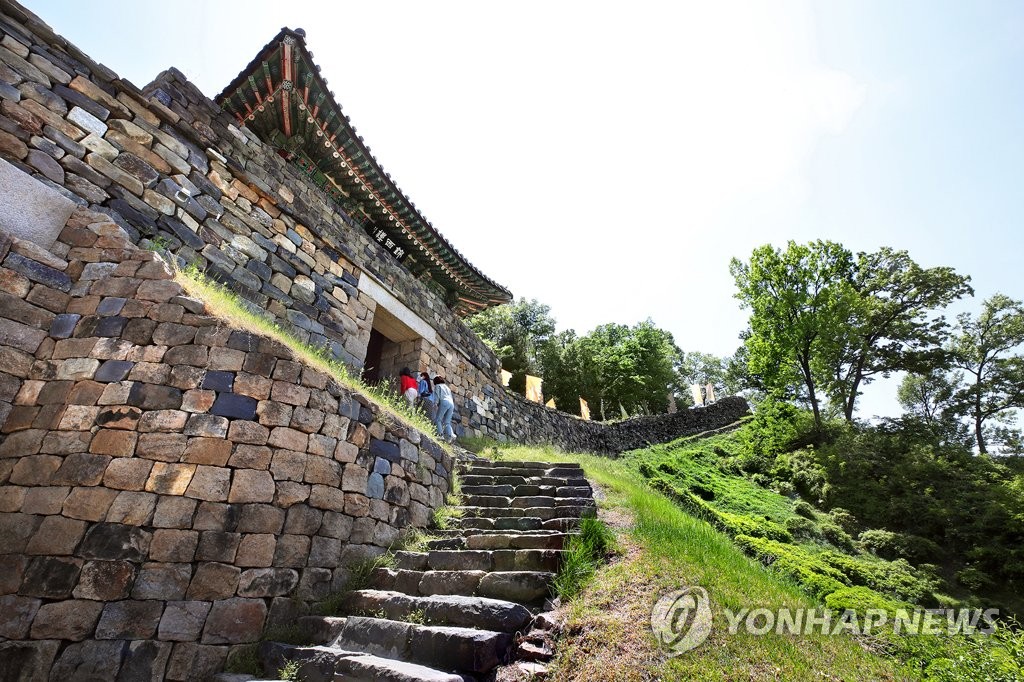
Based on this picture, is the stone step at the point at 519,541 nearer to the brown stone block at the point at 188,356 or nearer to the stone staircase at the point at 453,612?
the stone staircase at the point at 453,612

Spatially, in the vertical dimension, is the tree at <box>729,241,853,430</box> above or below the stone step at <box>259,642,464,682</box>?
above

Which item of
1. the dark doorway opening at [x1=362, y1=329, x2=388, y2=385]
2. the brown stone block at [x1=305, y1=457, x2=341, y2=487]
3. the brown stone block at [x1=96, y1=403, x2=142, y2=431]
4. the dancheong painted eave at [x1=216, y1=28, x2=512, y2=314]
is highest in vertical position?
the dancheong painted eave at [x1=216, y1=28, x2=512, y2=314]

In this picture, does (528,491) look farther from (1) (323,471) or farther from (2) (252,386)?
(2) (252,386)

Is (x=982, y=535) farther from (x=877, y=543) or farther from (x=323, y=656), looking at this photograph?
(x=323, y=656)

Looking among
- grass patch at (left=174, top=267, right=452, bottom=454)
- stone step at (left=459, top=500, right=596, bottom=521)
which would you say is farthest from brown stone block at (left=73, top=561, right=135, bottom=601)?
stone step at (left=459, top=500, right=596, bottom=521)

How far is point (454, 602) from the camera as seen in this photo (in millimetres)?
3309

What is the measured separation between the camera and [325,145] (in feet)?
25.1

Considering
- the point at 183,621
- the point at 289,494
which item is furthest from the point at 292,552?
the point at 183,621

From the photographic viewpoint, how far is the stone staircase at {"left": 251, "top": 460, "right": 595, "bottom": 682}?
2.77 metres

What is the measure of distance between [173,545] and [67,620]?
67 cm

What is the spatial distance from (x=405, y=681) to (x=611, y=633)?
1.29m

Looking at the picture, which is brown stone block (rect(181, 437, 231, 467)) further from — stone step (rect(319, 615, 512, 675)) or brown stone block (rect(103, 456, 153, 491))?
stone step (rect(319, 615, 512, 675))

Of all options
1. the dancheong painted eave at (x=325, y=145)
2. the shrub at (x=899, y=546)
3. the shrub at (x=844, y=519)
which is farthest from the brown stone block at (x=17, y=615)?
the shrub at (x=844, y=519)

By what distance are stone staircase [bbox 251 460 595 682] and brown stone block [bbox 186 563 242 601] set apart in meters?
0.50
